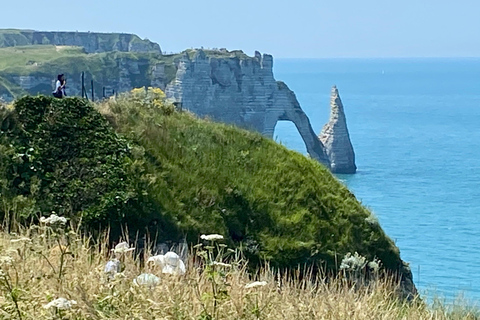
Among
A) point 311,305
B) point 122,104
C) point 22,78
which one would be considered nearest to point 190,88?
point 22,78

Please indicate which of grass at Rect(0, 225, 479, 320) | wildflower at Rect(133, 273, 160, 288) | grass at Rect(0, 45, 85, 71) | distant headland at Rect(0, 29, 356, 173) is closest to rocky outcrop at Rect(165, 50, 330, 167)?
distant headland at Rect(0, 29, 356, 173)

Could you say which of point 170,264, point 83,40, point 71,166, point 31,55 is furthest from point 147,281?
point 83,40

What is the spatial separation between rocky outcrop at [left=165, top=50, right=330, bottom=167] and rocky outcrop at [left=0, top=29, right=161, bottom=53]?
40.8 meters

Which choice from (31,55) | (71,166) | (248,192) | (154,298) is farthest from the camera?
(31,55)

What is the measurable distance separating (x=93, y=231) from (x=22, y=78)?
6363 cm

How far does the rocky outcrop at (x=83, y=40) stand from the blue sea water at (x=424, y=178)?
30066mm

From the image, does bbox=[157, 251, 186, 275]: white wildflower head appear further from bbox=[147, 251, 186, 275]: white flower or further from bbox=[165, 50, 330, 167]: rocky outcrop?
bbox=[165, 50, 330, 167]: rocky outcrop

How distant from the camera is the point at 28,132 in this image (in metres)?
11.6

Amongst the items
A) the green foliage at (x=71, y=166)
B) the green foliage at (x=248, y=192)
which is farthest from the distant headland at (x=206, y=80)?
the green foliage at (x=71, y=166)

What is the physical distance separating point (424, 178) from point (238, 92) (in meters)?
24.1

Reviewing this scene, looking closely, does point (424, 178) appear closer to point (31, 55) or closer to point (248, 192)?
point (31, 55)

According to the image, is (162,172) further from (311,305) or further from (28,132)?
(311,305)

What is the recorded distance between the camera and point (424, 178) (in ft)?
226

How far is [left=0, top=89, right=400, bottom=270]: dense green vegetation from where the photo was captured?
10812 millimetres
